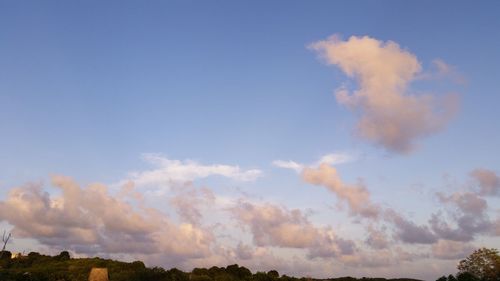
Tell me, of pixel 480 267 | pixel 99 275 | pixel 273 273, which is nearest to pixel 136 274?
pixel 99 275

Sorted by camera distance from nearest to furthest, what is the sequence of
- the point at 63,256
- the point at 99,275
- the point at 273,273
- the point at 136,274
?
1. the point at 99,275
2. the point at 136,274
3. the point at 273,273
4. the point at 63,256

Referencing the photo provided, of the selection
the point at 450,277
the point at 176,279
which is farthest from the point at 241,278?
the point at 450,277

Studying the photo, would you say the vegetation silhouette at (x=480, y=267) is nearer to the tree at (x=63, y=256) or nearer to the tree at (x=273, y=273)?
the tree at (x=273, y=273)

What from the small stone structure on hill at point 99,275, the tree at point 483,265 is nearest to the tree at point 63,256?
the small stone structure on hill at point 99,275

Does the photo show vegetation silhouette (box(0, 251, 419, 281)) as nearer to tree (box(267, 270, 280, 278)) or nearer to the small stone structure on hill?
tree (box(267, 270, 280, 278))

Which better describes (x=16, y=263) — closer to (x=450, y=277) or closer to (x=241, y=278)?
(x=241, y=278)

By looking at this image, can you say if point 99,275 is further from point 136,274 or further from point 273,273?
point 273,273

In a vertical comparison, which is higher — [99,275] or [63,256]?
[63,256]

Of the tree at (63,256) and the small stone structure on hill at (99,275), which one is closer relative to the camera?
the small stone structure on hill at (99,275)

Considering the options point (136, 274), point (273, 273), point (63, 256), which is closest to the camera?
point (136, 274)

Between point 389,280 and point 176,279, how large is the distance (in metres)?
73.3

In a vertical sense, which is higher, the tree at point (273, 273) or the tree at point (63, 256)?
the tree at point (63, 256)

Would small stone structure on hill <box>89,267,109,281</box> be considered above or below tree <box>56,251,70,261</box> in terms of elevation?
below

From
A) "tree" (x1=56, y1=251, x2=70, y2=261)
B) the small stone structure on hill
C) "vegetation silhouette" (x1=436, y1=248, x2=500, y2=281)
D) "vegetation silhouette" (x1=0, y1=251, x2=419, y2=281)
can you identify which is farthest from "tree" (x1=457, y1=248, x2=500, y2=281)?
"tree" (x1=56, y1=251, x2=70, y2=261)
